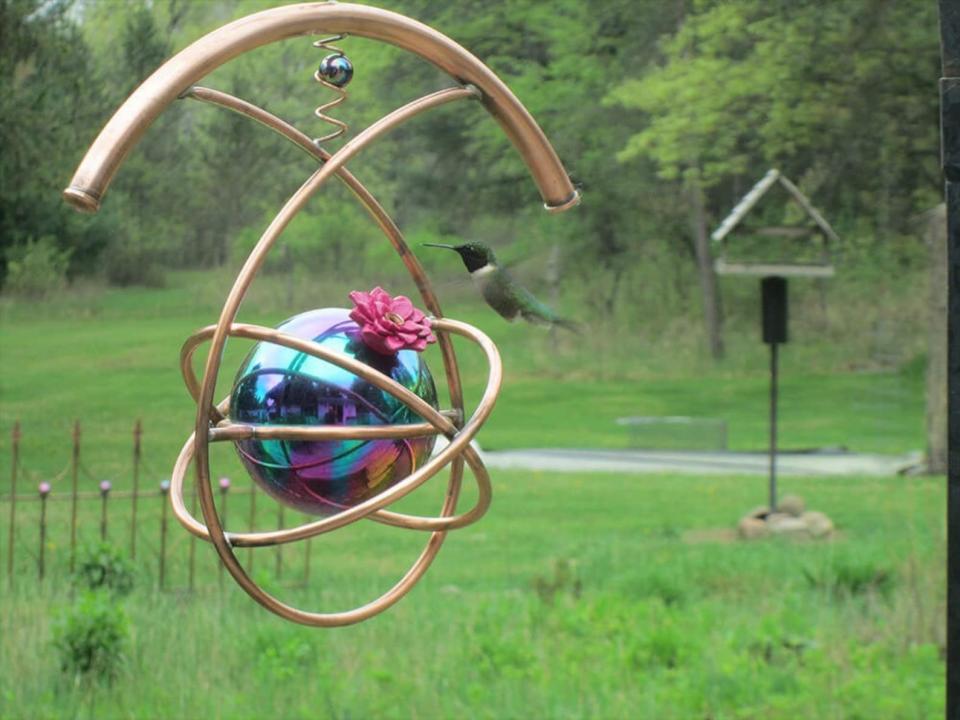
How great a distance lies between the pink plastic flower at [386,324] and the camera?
152 centimetres

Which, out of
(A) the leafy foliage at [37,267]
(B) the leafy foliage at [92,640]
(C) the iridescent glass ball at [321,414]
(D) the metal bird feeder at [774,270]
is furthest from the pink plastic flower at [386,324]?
(A) the leafy foliage at [37,267]

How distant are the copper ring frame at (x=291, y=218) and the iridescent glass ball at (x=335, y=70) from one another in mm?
38

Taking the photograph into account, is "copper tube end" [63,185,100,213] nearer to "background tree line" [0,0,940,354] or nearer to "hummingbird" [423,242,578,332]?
"hummingbird" [423,242,578,332]

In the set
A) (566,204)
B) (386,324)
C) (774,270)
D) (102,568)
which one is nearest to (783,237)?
(774,270)

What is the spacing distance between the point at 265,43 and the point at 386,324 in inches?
13.3

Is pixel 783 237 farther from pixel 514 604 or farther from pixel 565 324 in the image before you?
pixel 565 324

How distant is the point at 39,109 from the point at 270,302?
15.2 ft

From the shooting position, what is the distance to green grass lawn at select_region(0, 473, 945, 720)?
3637 millimetres

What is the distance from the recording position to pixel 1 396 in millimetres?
10984

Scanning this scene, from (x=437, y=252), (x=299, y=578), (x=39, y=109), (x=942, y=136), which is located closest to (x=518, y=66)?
(x=437, y=252)

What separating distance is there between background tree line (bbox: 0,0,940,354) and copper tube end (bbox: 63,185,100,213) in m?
6.73

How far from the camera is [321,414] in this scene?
1496mm

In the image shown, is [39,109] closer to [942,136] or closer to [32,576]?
[32,576]

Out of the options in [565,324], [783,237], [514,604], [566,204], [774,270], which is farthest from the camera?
[783,237]
